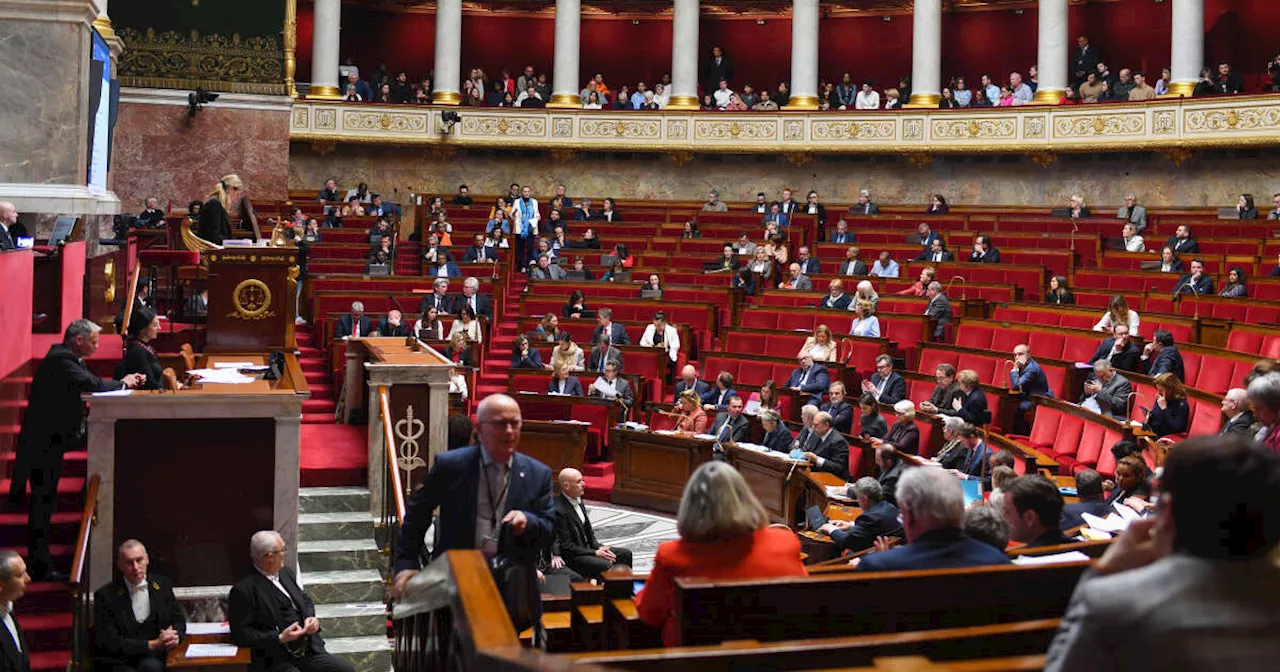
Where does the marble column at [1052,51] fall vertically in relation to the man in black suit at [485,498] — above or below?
above

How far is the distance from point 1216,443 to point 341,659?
5.27 meters

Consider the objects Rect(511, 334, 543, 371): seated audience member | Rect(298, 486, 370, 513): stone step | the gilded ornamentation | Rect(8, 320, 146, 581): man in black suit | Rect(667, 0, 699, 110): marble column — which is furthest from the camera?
Rect(667, 0, 699, 110): marble column

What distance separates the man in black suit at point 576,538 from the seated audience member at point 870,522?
1.24m

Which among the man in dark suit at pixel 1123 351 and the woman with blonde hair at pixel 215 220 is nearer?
the woman with blonde hair at pixel 215 220

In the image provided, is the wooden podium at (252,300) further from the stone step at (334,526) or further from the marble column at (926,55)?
the marble column at (926,55)

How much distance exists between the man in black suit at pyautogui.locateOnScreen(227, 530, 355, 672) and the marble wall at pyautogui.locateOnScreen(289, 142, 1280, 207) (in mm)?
15758

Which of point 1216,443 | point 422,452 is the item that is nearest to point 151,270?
point 422,452

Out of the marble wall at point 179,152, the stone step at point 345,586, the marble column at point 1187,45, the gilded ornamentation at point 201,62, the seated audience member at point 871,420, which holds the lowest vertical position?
the stone step at point 345,586

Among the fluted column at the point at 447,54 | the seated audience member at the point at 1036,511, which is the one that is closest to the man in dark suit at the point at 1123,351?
the seated audience member at the point at 1036,511

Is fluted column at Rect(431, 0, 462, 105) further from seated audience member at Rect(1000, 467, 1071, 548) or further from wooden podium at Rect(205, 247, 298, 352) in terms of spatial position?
seated audience member at Rect(1000, 467, 1071, 548)

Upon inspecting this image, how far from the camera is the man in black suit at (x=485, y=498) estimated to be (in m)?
3.91

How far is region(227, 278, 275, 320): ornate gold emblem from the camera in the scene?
344 inches

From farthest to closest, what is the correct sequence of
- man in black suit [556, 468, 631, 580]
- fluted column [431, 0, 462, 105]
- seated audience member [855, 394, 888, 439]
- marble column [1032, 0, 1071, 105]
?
fluted column [431, 0, 462, 105] → marble column [1032, 0, 1071, 105] → seated audience member [855, 394, 888, 439] → man in black suit [556, 468, 631, 580]

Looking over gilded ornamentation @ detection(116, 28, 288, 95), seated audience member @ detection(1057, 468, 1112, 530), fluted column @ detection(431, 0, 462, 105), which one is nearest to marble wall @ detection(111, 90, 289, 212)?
gilded ornamentation @ detection(116, 28, 288, 95)
